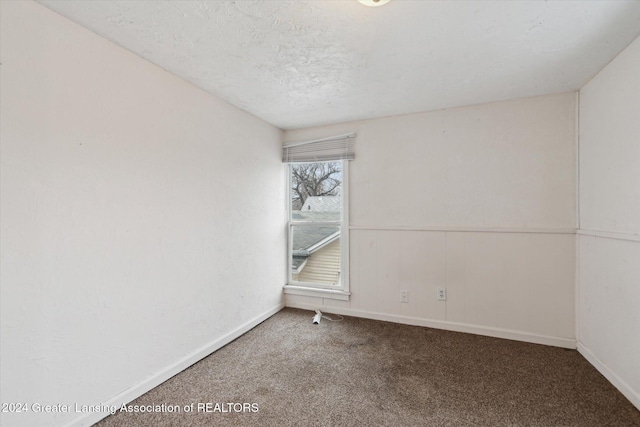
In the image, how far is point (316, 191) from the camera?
341cm

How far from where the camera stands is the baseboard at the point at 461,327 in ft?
7.85

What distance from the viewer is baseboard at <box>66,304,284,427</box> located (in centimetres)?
153

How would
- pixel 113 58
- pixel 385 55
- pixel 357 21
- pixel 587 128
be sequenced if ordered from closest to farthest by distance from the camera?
pixel 357 21, pixel 113 58, pixel 385 55, pixel 587 128

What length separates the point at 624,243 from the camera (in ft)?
5.78

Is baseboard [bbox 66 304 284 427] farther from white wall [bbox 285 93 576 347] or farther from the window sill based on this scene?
white wall [bbox 285 93 576 347]

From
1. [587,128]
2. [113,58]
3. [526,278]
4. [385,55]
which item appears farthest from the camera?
[526,278]

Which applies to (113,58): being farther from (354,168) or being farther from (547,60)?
(547,60)

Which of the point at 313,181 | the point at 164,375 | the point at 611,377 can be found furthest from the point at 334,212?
the point at 611,377

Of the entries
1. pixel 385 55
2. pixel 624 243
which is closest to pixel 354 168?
pixel 385 55

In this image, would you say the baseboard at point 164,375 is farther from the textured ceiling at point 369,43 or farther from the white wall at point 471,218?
the textured ceiling at point 369,43

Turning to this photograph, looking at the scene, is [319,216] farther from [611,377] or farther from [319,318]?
[611,377]

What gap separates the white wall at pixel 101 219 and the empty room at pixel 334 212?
0.4 inches

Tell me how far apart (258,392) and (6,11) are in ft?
7.90

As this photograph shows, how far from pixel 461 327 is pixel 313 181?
224cm
